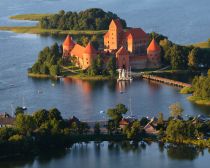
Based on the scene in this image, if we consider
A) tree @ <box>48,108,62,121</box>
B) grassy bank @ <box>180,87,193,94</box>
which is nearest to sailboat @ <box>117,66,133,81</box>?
grassy bank @ <box>180,87,193,94</box>

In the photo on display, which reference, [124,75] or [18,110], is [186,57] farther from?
[18,110]

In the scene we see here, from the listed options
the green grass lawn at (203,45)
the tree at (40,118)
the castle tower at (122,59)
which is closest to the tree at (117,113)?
the tree at (40,118)

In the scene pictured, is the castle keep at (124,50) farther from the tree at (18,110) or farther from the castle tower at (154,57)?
the tree at (18,110)

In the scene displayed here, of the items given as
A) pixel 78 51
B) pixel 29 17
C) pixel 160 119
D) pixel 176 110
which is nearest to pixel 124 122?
pixel 160 119

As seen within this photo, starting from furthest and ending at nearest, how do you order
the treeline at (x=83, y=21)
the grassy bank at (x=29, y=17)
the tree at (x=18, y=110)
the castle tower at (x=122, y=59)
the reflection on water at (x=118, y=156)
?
the grassy bank at (x=29, y=17)
the treeline at (x=83, y=21)
the castle tower at (x=122, y=59)
the tree at (x=18, y=110)
the reflection on water at (x=118, y=156)

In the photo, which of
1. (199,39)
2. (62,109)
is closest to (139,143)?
(62,109)
